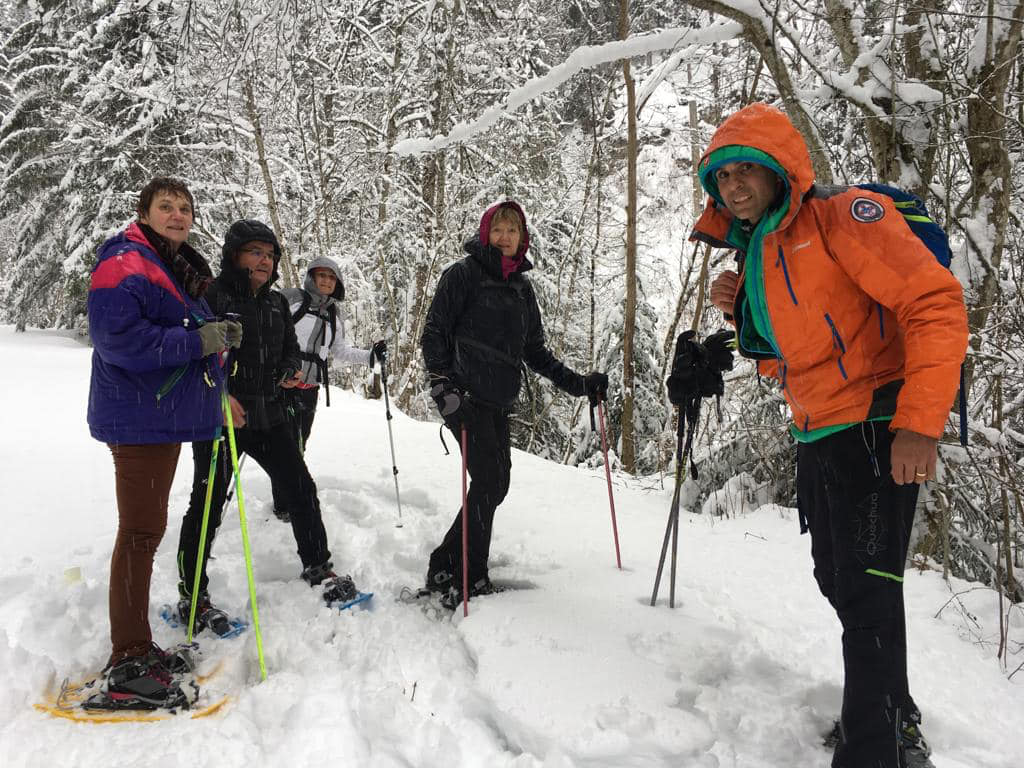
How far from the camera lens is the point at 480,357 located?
3344 millimetres

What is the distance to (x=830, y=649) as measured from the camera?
2787mm

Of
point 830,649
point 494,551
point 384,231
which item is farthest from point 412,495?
point 384,231

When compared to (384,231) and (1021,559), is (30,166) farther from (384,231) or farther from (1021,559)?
(1021,559)

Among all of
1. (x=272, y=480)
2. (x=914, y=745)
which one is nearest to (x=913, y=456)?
(x=914, y=745)

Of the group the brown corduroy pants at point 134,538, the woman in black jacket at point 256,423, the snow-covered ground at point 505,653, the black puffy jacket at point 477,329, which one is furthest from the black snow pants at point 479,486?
the brown corduroy pants at point 134,538

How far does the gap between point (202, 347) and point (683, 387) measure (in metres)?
2.22

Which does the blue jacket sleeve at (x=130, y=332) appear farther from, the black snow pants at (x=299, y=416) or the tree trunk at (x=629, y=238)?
the tree trunk at (x=629, y=238)

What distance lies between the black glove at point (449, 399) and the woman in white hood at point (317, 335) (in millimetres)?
1560

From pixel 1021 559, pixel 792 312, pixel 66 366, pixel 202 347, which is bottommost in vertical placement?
pixel 66 366

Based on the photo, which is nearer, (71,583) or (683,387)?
(683,387)

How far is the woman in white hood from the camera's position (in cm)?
476

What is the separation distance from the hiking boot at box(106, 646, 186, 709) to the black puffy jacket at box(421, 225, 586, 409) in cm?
181

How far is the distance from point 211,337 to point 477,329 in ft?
4.45

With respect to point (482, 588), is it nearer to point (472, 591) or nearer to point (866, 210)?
point (472, 591)
